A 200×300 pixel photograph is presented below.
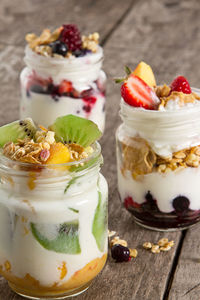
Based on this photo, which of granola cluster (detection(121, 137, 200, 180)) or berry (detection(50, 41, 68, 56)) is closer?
granola cluster (detection(121, 137, 200, 180))

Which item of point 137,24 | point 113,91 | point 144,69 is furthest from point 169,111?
point 137,24

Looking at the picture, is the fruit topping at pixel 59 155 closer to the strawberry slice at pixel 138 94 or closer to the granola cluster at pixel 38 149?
the granola cluster at pixel 38 149

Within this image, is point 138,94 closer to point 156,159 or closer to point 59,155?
point 156,159

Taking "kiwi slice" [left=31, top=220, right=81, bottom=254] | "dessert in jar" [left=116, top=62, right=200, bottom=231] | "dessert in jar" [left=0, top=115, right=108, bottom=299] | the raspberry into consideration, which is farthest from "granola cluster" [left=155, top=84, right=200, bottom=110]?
the raspberry

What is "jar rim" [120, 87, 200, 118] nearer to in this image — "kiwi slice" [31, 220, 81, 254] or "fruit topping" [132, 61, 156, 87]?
"fruit topping" [132, 61, 156, 87]

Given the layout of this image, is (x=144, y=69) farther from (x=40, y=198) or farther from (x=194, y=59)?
(x=194, y=59)
